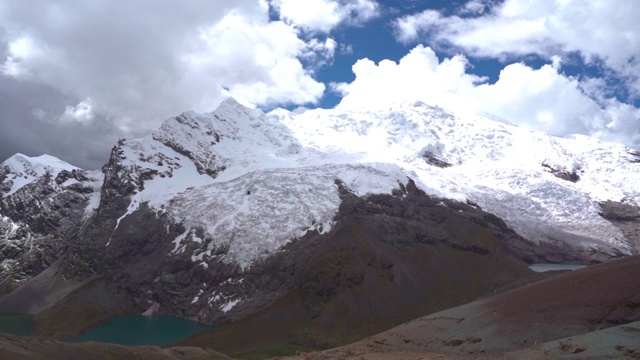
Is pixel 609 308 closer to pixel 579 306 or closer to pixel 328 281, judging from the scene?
pixel 579 306

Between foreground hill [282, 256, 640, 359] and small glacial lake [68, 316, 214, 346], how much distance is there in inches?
3492

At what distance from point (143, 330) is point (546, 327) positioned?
142 meters

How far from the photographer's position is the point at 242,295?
18912 cm

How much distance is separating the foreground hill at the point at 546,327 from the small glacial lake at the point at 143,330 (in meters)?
88.7

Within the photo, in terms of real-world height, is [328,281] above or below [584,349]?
above

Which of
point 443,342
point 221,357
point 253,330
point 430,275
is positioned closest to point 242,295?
point 253,330

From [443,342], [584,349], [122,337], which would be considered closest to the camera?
[584,349]

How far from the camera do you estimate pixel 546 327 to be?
7056 centimetres

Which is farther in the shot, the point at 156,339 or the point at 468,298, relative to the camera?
the point at 468,298

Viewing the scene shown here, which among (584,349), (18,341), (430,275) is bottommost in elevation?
(584,349)

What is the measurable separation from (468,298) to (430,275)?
53.4 ft

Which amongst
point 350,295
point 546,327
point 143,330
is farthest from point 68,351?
point 143,330

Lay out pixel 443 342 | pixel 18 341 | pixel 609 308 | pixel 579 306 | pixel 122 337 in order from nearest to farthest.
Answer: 1. pixel 18 341
2. pixel 609 308
3. pixel 579 306
4. pixel 443 342
5. pixel 122 337

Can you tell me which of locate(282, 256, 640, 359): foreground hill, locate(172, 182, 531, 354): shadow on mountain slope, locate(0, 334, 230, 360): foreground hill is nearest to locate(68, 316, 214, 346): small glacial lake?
locate(172, 182, 531, 354): shadow on mountain slope
